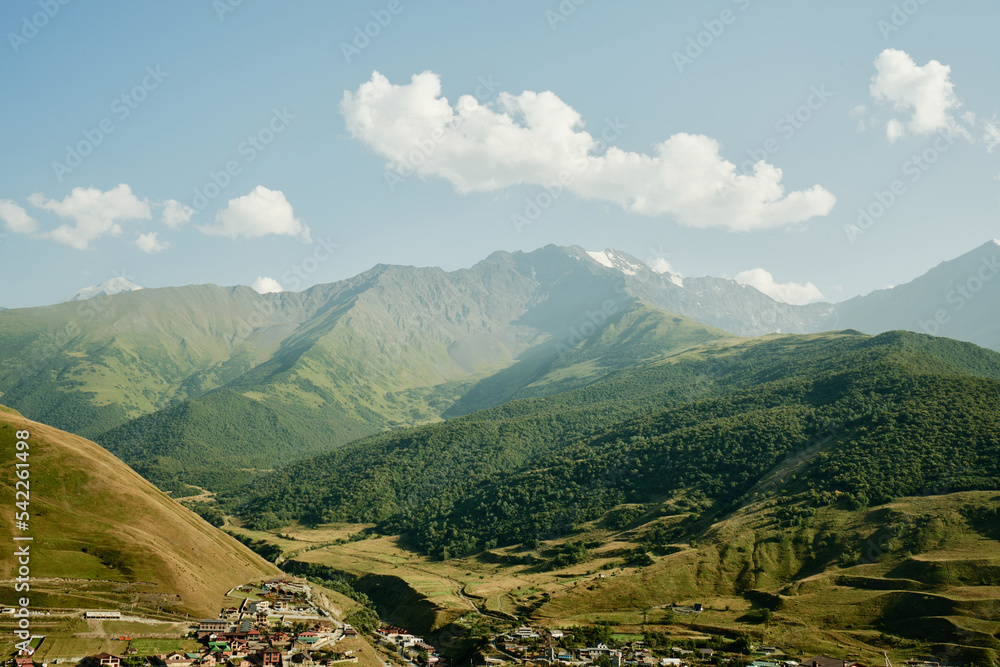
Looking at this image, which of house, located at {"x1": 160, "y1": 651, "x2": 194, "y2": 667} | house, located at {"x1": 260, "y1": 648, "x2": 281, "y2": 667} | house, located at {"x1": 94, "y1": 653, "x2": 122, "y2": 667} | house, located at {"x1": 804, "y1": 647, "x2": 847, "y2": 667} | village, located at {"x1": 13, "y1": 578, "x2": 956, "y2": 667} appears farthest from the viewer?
house, located at {"x1": 804, "y1": 647, "x2": 847, "y2": 667}

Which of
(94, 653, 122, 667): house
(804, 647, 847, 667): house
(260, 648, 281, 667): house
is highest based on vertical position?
(94, 653, 122, 667): house

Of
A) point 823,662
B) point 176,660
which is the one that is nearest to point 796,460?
point 823,662

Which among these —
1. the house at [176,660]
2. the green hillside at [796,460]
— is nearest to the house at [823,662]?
the green hillside at [796,460]

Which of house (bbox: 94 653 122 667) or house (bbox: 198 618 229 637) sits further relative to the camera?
house (bbox: 198 618 229 637)

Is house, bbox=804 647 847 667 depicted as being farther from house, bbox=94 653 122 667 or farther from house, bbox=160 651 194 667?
house, bbox=94 653 122 667

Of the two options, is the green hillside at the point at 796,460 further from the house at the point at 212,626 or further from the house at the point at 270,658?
the house at the point at 270,658

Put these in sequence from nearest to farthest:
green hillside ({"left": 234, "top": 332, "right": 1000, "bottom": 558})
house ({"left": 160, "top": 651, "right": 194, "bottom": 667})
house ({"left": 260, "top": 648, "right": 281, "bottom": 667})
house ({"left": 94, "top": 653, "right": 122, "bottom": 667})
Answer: house ({"left": 94, "top": 653, "right": 122, "bottom": 667}), house ({"left": 160, "top": 651, "right": 194, "bottom": 667}), house ({"left": 260, "top": 648, "right": 281, "bottom": 667}), green hillside ({"left": 234, "top": 332, "right": 1000, "bottom": 558})

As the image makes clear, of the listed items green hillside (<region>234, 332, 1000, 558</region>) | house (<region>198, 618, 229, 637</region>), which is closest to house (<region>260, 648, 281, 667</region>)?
house (<region>198, 618, 229, 637</region>)

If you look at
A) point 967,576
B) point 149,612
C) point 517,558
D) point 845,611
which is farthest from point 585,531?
point 149,612

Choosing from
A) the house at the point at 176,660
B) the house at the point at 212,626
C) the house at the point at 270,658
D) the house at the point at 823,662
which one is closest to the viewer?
the house at the point at 176,660

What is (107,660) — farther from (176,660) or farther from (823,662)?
(823,662)
